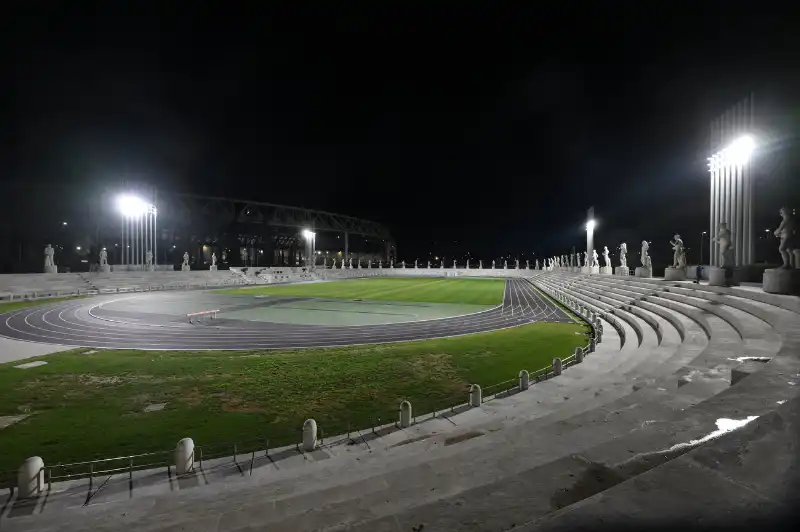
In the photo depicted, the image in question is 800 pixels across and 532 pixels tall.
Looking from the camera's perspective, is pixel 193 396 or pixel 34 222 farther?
pixel 34 222

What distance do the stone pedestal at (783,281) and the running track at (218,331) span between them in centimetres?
1347

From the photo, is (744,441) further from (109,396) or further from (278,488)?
(109,396)

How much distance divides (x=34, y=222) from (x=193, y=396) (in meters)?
69.1

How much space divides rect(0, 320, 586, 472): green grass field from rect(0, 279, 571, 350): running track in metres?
2.08

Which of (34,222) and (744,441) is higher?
(34,222)

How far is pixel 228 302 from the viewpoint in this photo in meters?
39.1

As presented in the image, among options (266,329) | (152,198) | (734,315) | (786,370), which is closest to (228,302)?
(266,329)

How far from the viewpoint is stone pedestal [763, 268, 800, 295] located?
43.7ft

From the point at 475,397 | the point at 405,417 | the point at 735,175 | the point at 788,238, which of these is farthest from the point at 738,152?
the point at 405,417

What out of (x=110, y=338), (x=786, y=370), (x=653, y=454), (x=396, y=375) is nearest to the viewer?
(x=653, y=454)

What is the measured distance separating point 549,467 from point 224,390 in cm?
1226

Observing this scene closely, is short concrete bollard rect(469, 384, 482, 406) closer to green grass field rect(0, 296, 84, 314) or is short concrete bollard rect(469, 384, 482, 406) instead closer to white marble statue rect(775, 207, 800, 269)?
white marble statue rect(775, 207, 800, 269)

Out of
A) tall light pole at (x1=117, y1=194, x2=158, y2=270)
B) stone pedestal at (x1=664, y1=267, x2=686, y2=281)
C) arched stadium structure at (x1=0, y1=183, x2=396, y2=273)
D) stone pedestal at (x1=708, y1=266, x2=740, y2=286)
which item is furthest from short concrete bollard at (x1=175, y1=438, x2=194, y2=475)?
tall light pole at (x1=117, y1=194, x2=158, y2=270)

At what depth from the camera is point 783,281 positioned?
1356 cm
